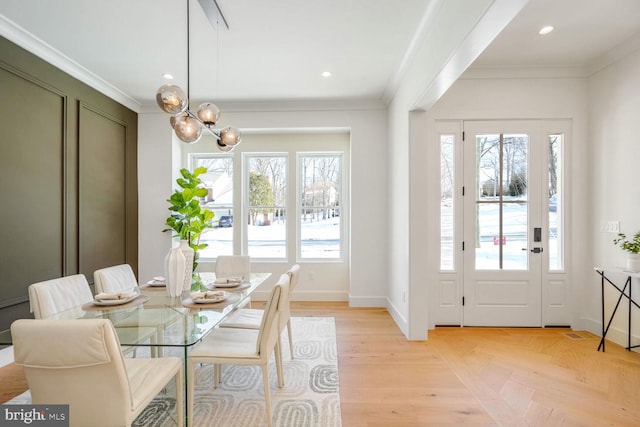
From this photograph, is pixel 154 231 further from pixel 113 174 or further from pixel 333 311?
pixel 333 311

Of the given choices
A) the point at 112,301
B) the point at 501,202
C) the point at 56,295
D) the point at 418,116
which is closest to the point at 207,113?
the point at 112,301

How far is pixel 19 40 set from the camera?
9.19 feet

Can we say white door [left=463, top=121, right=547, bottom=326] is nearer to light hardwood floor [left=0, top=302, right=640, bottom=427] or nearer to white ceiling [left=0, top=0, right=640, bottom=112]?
light hardwood floor [left=0, top=302, right=640, bottom=427]

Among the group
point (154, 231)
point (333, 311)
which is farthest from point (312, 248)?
point (154, 231)

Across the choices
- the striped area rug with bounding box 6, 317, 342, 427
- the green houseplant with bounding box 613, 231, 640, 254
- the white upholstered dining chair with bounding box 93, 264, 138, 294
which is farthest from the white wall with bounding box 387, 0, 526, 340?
the white upholstered dining chair with bounding box 93, 264, 138, 294

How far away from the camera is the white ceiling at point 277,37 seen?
98.9 inches

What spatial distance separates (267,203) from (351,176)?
55.7 inches

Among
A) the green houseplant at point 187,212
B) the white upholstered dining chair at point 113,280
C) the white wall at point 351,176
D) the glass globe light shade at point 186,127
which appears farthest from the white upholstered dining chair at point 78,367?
the white wall at point 351,176

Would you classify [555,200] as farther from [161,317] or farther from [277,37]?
[161,317]

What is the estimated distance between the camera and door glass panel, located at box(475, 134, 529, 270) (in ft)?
12.1

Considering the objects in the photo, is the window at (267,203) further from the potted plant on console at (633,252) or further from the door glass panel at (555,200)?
the potted plant on console at (633,252)

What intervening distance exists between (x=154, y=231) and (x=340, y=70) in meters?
3.33

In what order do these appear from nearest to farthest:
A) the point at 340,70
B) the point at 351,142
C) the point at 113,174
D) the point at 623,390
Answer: the point at 623,390 < the point at 340,70 < the point at 113,174 < the point at 351,142

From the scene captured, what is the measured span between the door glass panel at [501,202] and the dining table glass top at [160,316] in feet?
9.23
